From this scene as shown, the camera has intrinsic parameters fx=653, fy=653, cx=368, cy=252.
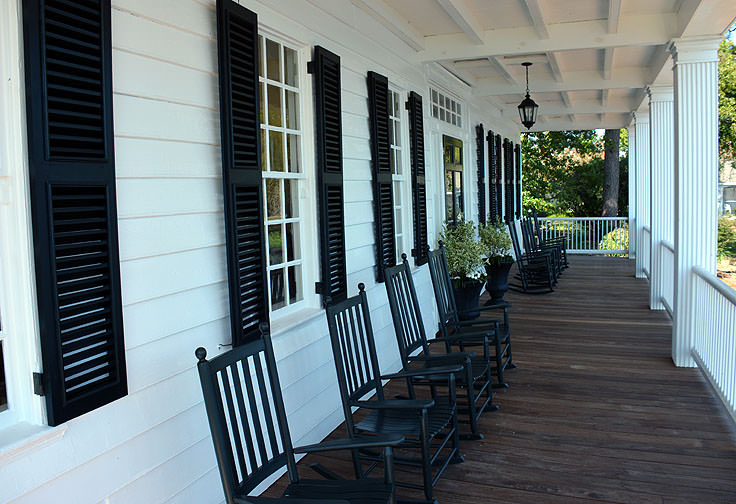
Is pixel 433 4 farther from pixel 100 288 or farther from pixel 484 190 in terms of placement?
pixel 484 190

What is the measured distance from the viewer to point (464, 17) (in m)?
4.92

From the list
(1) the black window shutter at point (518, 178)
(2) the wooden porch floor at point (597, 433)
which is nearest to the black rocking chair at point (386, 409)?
(2) the wooden porch floor at point (597, 433)

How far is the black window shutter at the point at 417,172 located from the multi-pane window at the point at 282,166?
219 cm

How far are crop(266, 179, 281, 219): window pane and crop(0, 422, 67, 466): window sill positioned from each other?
1.67 metres

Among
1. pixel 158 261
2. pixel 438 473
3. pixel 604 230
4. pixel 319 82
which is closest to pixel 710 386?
pixel 438 473

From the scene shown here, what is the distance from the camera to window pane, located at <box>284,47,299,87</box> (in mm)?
3609

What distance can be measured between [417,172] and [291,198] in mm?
2365

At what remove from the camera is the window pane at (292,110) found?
142 inches

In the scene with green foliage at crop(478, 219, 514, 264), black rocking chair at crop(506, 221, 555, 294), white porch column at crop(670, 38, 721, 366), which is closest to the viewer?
white porch column at crop(670, 38, 721, 366)

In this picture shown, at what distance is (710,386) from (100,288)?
4.26 metres

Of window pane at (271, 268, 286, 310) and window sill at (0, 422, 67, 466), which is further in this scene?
window pane at (271, 268, 286, 310)

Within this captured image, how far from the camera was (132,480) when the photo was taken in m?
2.29

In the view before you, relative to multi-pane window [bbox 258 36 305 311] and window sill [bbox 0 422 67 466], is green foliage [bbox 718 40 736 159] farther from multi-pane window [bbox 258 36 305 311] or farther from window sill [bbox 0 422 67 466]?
window sill [bbox 0 422 67 466]

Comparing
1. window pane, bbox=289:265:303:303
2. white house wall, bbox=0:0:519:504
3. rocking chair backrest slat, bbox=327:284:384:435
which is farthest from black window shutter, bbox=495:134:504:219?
white house wall, bbox=0:0:519:504
